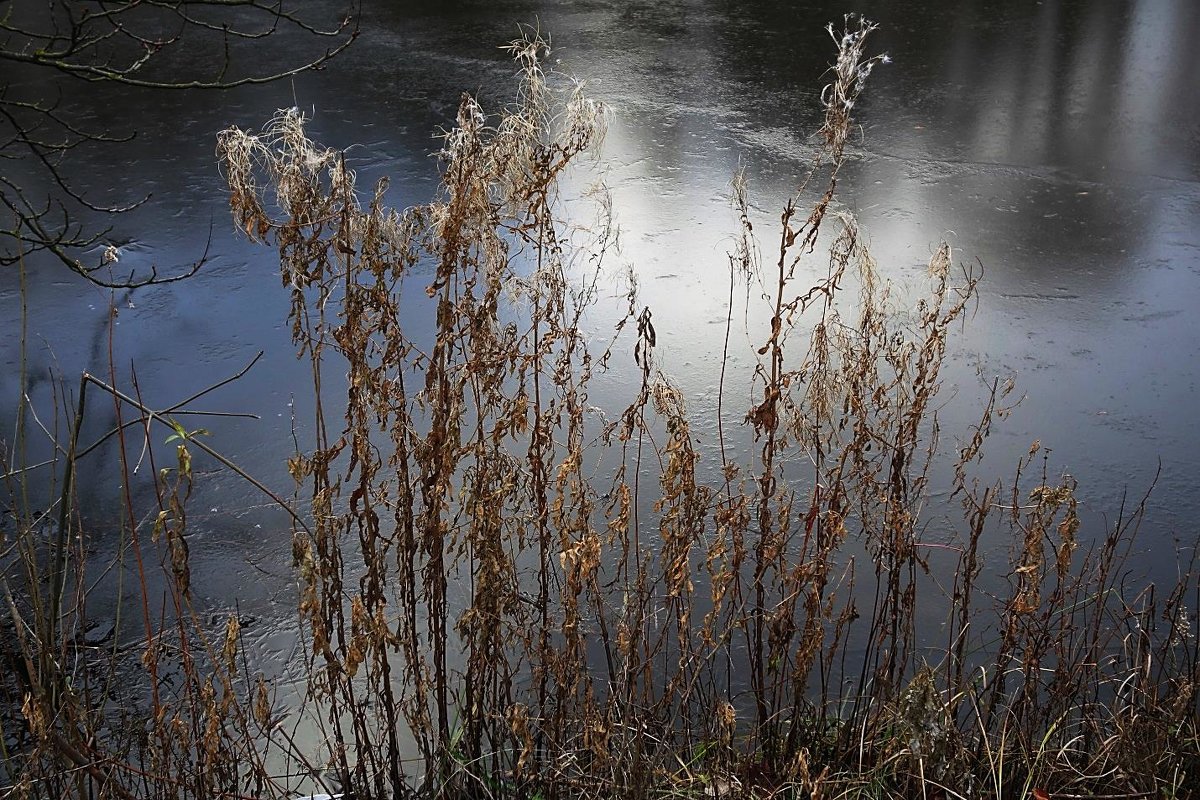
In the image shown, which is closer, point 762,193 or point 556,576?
point 556,576

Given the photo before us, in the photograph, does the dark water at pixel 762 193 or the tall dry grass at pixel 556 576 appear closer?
the tall dry grass at pixel 556 576

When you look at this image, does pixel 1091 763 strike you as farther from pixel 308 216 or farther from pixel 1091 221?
pixel 1091 221

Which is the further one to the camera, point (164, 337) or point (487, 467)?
point (164, 337)

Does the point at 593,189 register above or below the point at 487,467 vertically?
above

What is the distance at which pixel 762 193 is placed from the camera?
7219 millimetres

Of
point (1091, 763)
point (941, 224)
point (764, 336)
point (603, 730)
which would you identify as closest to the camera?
point (603, 730)

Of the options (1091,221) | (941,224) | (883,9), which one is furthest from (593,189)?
(883,9)

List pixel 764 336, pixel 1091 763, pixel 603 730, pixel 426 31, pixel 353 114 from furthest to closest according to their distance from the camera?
pixel 426 31
pixel 353 114
pixel 764 336
pixel 1091 763
pixel 603 730

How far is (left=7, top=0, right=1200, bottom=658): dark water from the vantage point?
16.4 ft

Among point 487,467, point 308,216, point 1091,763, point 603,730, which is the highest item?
point 308,216

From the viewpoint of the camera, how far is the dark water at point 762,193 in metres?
4.99

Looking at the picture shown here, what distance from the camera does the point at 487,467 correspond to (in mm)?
2459

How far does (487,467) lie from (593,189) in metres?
0.68

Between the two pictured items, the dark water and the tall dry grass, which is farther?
the dark water
